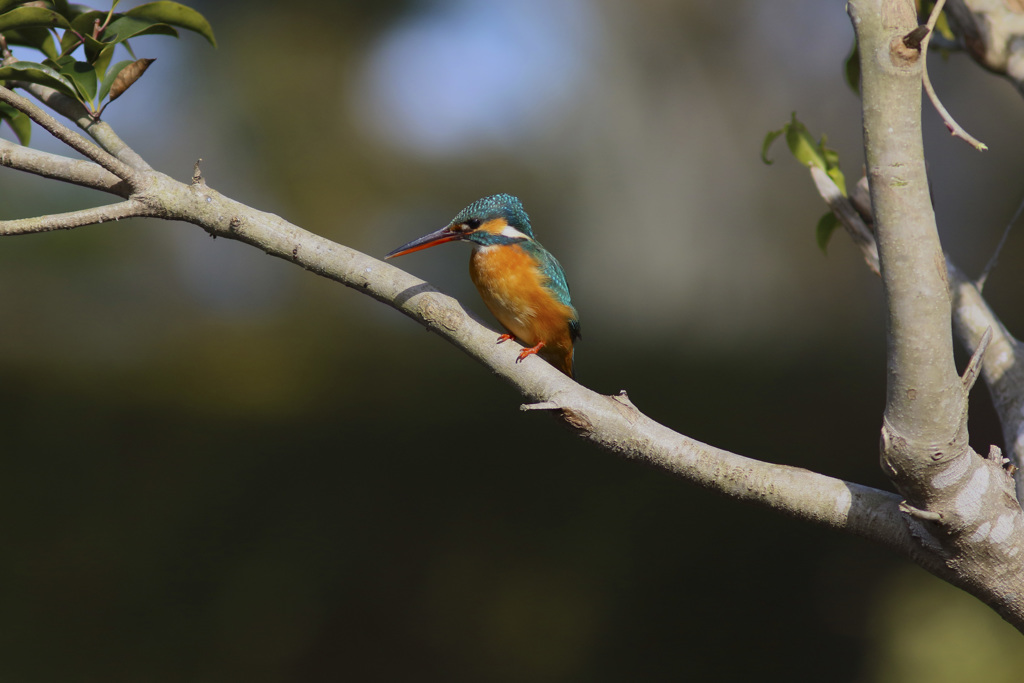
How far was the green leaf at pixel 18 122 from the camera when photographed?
161 cm

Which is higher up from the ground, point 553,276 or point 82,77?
point 82,77

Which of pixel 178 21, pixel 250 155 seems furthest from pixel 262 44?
pixel 178 21

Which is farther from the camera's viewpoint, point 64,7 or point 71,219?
point 64,7

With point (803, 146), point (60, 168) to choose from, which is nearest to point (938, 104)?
point (803, 146)

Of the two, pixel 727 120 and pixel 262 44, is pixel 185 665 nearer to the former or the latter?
pixel 262 44

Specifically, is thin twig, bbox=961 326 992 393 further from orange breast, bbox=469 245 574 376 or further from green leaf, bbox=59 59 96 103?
green leaf, bbox=59 59 96 103

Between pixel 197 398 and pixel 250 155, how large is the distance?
2.92 m

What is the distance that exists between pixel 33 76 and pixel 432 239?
1.05 meters

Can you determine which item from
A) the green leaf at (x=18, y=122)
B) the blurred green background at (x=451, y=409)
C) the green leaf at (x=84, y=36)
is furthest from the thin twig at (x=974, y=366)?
the blurred green background at (x=451, y=409)

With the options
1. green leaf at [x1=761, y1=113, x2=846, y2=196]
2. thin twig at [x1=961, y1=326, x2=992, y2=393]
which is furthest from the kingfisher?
thin twig at [x1=961, y1=326, x2=992, y2=393]

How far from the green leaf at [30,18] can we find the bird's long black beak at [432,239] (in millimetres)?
911

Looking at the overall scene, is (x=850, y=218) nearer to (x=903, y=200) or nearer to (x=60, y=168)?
(x=903, y=200)

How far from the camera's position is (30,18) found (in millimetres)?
1482

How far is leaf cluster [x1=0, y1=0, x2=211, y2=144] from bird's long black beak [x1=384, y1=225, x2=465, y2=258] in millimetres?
732
